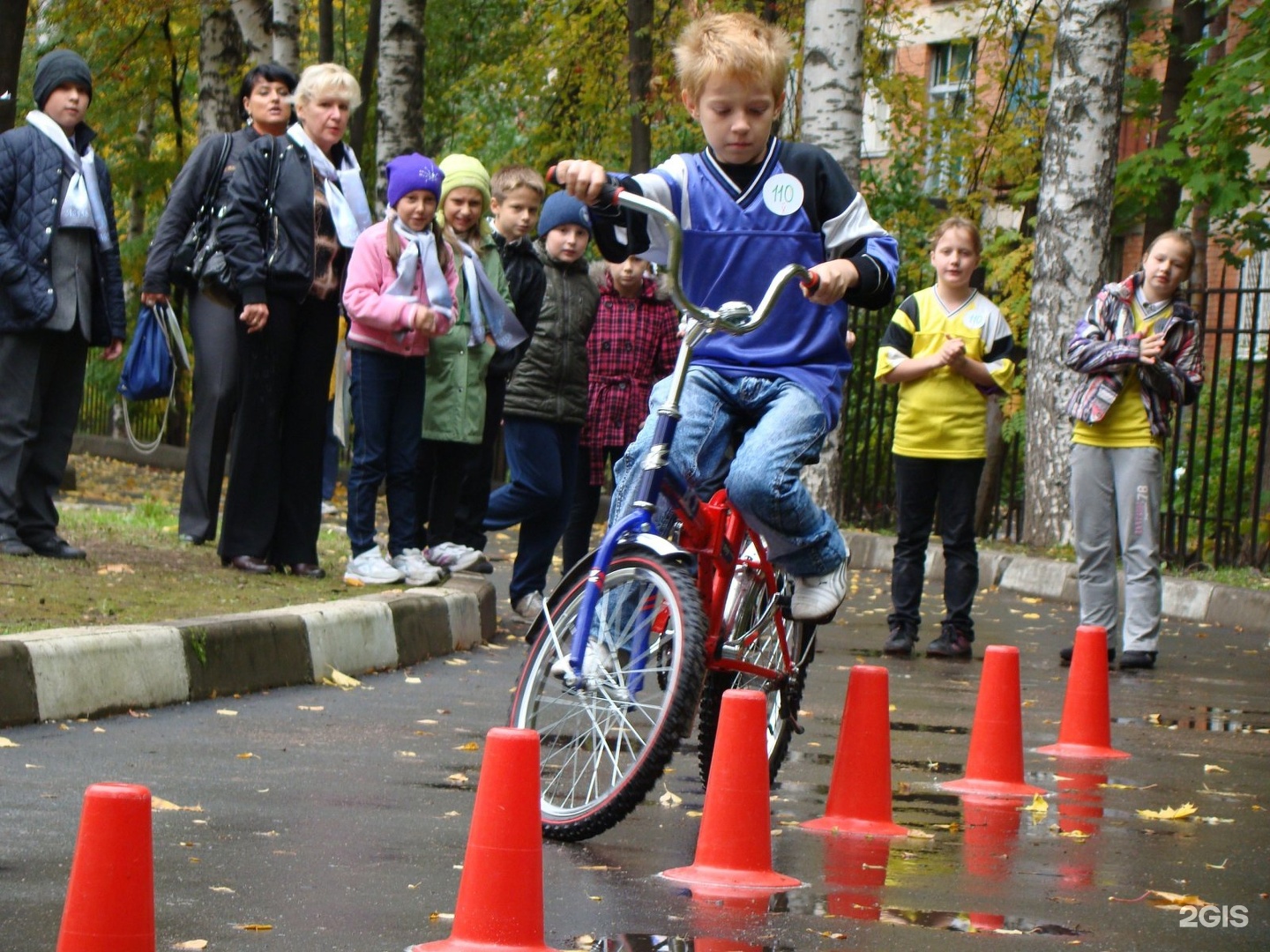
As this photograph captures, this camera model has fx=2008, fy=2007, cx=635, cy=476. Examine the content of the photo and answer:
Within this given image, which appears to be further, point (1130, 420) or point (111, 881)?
point (1130, 420)

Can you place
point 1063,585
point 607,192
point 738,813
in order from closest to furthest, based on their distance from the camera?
point 738,813 → point 607,192 → point 1063,585

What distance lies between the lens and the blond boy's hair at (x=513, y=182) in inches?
397

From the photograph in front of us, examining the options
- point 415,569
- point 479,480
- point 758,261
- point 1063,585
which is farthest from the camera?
point 1063,585

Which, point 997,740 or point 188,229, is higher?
point 188,229

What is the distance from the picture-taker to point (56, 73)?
917cm

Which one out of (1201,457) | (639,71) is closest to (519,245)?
(639,71)

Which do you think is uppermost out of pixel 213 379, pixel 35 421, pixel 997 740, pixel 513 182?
pixel 513 182

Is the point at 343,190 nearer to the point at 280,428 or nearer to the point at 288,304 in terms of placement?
the point at 288,304

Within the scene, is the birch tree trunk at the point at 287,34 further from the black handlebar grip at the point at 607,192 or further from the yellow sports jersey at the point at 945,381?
the black handlebar grip at the point at 607,192

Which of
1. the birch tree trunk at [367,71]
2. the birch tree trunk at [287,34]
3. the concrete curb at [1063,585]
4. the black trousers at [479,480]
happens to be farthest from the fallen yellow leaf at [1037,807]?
the birch tree trunk at [367,71]

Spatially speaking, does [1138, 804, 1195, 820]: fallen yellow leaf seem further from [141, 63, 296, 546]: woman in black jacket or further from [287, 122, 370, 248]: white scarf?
[141, 63, 296, 546]: woman in black jacket

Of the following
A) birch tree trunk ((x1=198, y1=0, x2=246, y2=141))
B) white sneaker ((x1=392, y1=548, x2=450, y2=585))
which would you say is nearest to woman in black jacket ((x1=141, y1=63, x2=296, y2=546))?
white sneaker ((x1=392, y1=548, x2=450, y2=585))

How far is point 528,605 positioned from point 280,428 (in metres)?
1.63

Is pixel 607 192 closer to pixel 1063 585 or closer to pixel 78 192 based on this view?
pixel 78 192
